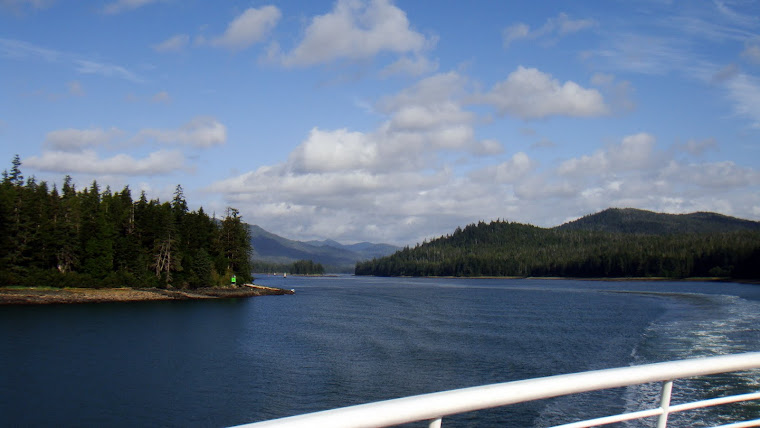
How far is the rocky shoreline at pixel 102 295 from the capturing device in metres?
71.2

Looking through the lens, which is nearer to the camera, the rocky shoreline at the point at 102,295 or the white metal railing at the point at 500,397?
the white metal railing at the point at 500,397

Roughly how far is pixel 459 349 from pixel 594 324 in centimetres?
2091

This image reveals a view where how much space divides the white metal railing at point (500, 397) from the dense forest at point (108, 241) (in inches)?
3434

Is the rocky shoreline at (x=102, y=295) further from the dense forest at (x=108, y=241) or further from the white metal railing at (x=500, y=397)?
the white metal railing at (x=500, y=397)

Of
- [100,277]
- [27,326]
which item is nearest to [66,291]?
[100,277]

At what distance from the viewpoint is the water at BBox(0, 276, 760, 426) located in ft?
73.5

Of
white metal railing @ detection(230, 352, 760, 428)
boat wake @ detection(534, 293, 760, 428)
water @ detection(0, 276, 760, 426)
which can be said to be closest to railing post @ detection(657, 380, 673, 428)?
white metal railing @ detection(230, 352, 760, 428)

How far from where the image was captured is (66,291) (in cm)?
7644

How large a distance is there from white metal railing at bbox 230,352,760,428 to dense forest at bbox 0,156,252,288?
286ft

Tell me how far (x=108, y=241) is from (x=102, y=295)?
11.8m

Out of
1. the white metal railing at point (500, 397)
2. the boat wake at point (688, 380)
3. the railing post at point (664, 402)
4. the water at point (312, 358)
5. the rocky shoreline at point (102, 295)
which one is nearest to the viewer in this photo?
the white metal railing at point (500, 397)

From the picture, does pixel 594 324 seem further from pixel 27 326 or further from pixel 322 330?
pixel 27 326

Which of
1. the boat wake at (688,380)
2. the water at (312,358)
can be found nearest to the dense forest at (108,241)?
the water at (312,358)

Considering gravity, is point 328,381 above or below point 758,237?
below
